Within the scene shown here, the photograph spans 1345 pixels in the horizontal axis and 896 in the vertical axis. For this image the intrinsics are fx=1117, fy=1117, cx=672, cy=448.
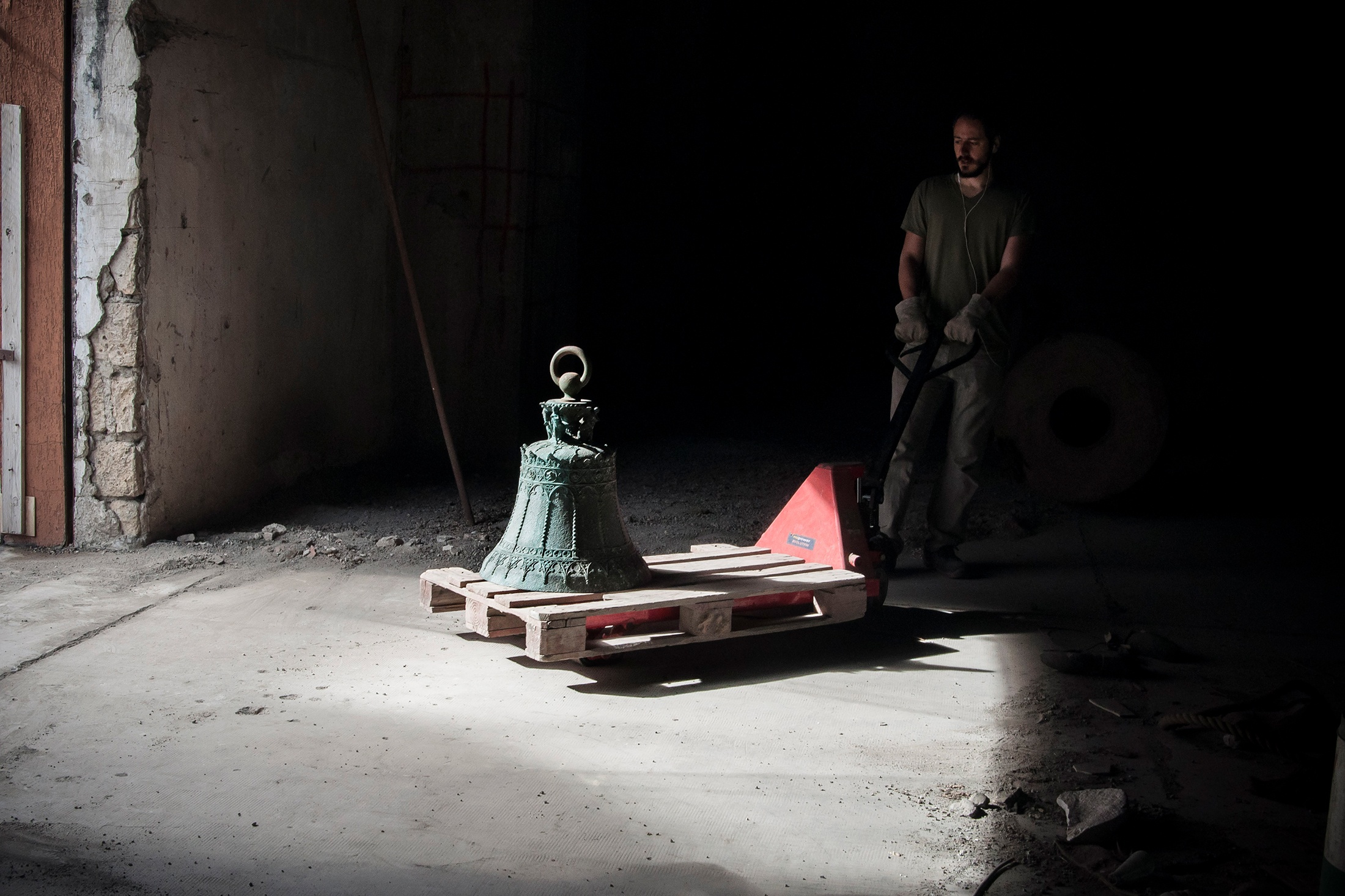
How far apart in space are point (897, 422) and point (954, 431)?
47 cm

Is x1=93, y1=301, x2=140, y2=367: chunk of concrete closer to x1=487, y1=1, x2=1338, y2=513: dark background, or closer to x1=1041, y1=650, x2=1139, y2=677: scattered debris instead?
x1=487, y1=1, x2=1338, y2=513: dark background

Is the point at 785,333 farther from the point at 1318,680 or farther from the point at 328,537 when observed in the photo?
the point at 1318,680

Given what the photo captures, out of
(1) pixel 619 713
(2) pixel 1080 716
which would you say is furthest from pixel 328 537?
Result: (2) pixel 1080 716

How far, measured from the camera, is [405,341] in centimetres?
746

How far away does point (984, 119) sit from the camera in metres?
5.00

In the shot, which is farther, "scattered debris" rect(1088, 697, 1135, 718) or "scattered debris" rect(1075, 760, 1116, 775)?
"scattered debris" rect(1088, 697, 1135, 718)

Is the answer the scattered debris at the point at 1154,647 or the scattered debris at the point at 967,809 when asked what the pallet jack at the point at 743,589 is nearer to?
the scattered debris at the point at 1154,647

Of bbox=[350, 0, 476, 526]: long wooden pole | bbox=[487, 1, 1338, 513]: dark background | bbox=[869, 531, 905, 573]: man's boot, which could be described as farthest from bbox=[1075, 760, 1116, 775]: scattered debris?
bbox=[487, 1, 1338, 513]: dark background

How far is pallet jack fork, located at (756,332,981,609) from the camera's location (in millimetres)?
4484

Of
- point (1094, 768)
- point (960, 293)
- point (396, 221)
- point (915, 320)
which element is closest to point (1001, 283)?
point (960, 293)

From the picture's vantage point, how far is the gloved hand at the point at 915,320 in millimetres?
5082

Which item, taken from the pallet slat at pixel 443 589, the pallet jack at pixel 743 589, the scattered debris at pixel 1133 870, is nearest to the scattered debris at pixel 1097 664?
the pallet jack at pixel 743 589

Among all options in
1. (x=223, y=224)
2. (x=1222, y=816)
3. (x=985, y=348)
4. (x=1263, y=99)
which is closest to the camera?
(x=1222, y=816)

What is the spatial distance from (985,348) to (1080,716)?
1.93 m
